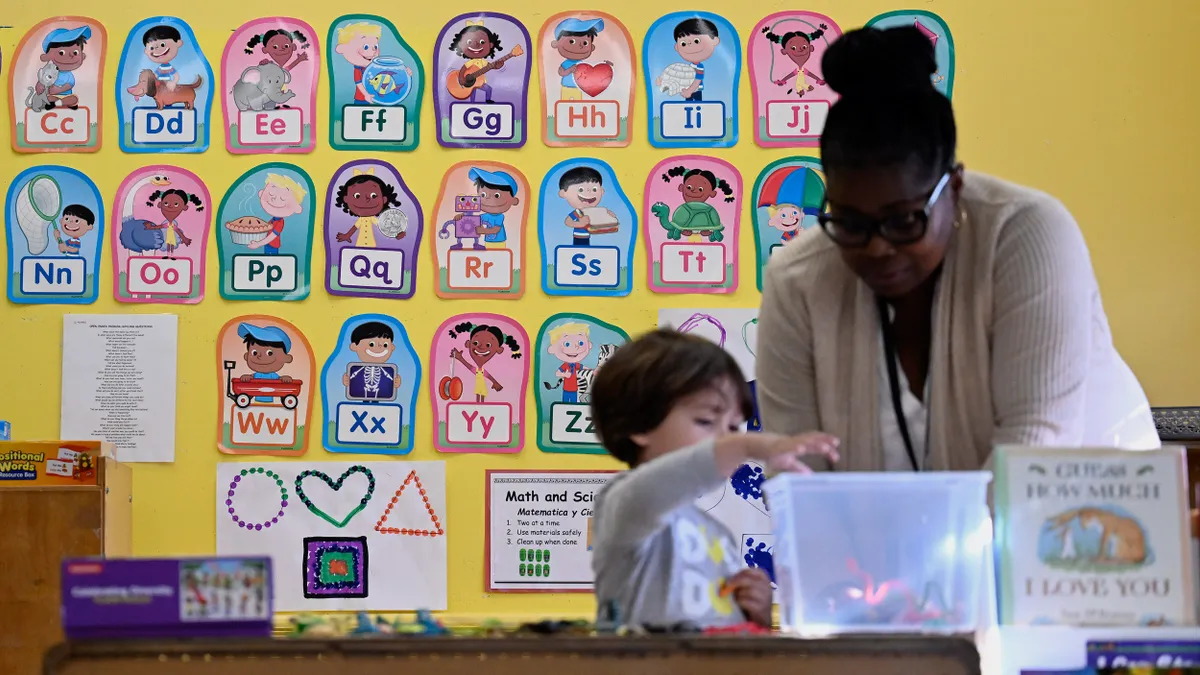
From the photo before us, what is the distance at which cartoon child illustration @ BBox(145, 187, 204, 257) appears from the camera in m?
3.33

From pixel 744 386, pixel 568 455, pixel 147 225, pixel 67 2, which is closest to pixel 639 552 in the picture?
pixel 744 386

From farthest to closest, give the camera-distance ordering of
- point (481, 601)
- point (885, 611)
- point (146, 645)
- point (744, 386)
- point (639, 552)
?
point (481, 601)
point (744, 386)
point (639, 552)
point (885, 611)
point (146, 645)

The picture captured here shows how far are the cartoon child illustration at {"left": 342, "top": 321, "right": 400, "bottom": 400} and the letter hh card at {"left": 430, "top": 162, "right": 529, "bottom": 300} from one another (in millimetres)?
185

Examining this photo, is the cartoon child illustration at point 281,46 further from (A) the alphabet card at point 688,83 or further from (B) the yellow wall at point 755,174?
(A) the alphabet card at point 688,83

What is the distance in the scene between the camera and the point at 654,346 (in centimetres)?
203

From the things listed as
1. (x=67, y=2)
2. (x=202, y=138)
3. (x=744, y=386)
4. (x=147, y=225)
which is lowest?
(x=744, y=386)

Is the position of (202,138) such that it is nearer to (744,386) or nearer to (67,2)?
(67,2)

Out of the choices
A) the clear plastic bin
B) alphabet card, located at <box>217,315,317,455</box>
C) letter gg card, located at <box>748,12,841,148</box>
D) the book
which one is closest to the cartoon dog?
alphabet card, located at <box>217,315,317,455</box>

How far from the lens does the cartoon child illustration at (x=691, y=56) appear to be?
3.32 metres

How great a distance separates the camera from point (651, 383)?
1952 mm

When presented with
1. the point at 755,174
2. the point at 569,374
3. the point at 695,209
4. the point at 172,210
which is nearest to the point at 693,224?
the point at 695,209

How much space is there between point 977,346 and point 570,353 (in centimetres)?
165

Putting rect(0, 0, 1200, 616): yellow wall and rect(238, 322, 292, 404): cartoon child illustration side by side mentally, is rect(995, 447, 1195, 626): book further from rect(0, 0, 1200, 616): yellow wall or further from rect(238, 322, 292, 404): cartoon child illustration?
rect(238, 322, 292, 404): cartoon child illustration

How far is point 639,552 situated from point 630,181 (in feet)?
5.60
